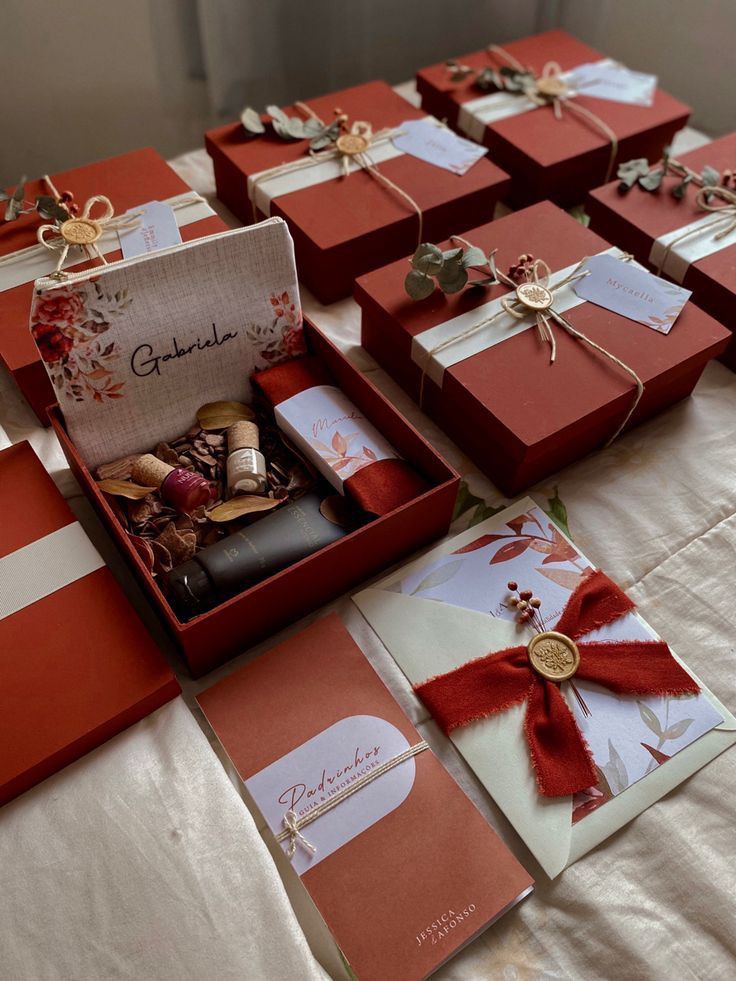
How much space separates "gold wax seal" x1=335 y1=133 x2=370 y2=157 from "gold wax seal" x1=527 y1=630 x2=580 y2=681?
2.29 feet

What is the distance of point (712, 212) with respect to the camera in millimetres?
1028

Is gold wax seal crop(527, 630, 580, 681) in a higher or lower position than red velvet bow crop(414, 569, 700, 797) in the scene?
higher

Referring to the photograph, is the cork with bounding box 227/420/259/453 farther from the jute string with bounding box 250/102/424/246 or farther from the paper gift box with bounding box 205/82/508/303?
the jute string with bounding box 250/102/424/246

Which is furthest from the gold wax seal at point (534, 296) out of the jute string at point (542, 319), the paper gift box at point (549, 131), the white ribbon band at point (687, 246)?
the paper gift box at point (549, 131)

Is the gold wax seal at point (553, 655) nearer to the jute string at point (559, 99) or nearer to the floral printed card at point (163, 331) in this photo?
the floral printed card at point (163, 331)

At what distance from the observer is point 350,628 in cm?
78

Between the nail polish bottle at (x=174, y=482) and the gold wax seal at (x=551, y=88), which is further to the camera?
the gold wax seal at (x=551, y=88)

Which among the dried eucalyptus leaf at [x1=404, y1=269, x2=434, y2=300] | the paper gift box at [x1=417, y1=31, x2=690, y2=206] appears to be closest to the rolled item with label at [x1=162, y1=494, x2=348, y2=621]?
the dried eucalyptus leaf at [x1=404, y1=269, x2=434, y2=300]

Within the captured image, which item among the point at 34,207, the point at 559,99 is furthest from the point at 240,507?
the point at 559,99

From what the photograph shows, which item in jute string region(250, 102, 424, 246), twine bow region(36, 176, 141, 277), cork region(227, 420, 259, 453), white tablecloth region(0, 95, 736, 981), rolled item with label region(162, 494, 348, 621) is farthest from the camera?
jute string region(250, 102, 424, 246)

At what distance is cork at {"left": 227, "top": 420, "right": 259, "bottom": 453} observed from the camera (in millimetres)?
823

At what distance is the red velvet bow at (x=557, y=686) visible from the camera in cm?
69

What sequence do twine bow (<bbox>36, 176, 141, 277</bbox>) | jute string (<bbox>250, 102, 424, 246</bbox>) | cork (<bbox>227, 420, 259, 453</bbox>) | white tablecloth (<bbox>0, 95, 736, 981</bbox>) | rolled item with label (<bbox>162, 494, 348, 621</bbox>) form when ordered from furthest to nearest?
jute string (<bbox>250, 102, 424, 246</bbox>)
twine bow (<bbox>36, 176, 141, 277</bbox>)
cork (<bbox>227, 420, 259, 453</bbox>)
rolled item with label (<bbox>162, 494, 348, 621</bbox>)
white tablecloth (<bbox>0, 95, 736, 981</bbox>)

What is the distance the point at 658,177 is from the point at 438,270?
385 mm
